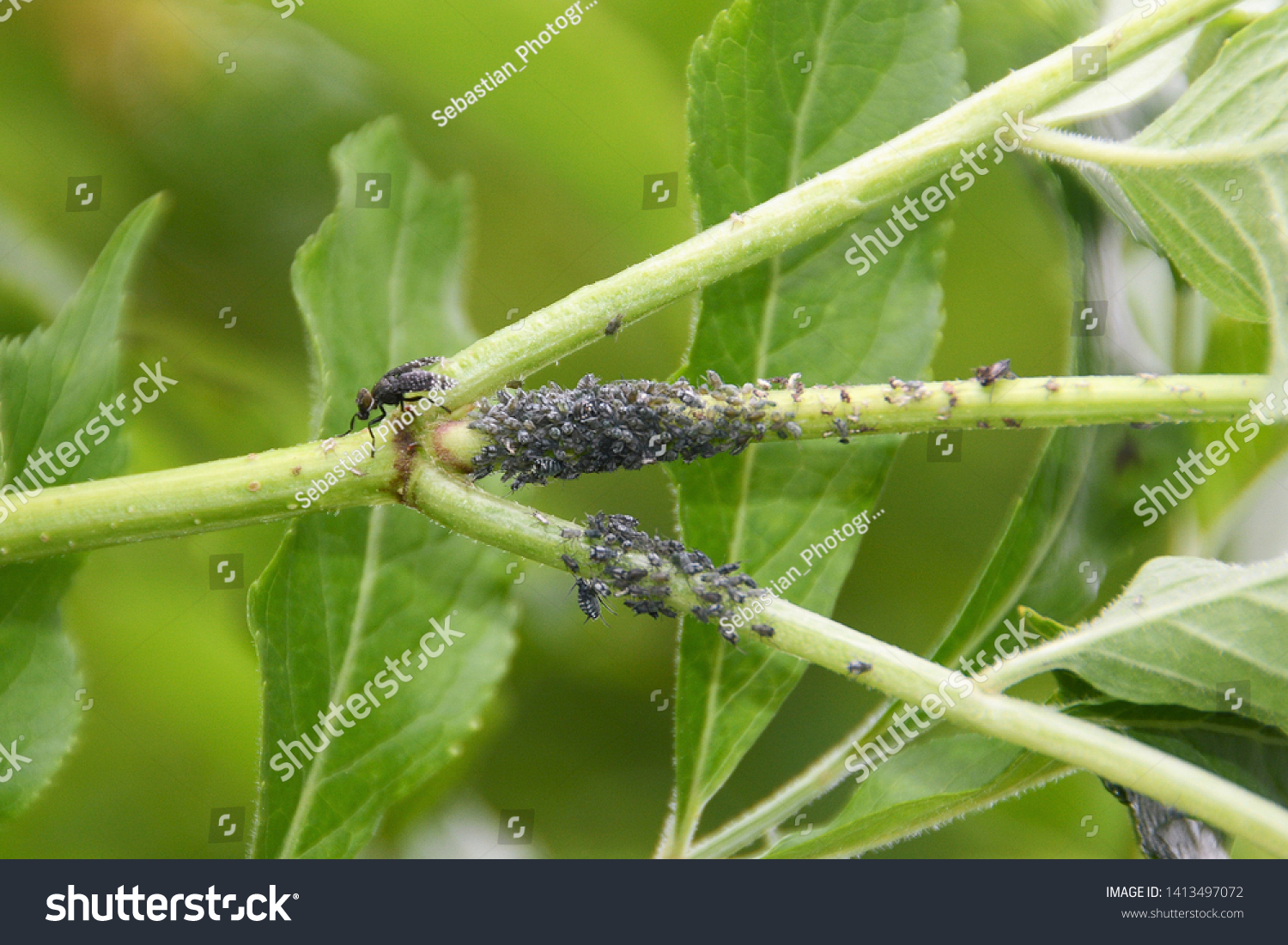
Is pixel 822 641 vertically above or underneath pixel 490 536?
underneath

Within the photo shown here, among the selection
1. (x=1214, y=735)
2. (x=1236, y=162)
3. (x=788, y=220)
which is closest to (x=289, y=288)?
(x=788, y=220)

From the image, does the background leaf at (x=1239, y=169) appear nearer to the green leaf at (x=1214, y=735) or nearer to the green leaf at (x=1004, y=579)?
the green leaf at (x=1004, y=579)

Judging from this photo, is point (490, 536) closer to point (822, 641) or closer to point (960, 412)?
point (822, 641)

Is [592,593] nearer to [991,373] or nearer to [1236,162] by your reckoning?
[991,373]

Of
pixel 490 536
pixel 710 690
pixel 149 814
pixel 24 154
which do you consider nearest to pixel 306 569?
pixel 490 536

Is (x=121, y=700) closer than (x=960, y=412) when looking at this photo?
No

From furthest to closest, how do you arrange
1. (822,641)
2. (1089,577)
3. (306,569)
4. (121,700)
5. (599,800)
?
(599,800), (121,700), (1089,577), (306,569), (822,641)
